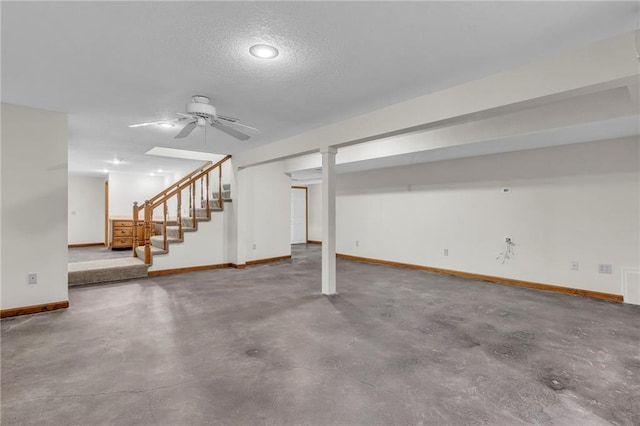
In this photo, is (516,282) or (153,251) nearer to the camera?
(516,282)

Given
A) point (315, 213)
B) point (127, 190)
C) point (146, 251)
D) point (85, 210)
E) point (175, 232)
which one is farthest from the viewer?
point (315, 213)

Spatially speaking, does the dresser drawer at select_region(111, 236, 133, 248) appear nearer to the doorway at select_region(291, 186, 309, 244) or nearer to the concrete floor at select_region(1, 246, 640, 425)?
the concrete floor at select_region(1, 246, 640, 425)

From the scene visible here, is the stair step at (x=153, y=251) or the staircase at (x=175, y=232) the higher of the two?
the staircase at (x=175, y=232)

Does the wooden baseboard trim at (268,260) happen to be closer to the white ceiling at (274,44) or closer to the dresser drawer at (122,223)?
the white ceiling at (274,44)

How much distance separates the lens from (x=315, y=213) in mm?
11117

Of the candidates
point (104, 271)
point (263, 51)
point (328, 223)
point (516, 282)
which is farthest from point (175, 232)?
point (516, 282)

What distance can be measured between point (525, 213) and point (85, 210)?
454 inches

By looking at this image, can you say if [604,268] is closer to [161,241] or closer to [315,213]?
[161,241]

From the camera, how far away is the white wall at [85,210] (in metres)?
9.54

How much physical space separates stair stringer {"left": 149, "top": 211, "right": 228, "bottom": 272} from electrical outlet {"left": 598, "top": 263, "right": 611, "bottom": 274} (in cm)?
629

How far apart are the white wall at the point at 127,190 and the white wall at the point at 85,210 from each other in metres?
0.99

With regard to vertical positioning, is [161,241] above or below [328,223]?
below

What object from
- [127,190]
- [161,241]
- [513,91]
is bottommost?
[161,241]

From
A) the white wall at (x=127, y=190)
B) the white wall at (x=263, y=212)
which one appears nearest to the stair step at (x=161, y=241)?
the white wall at (x=263, y=212)
